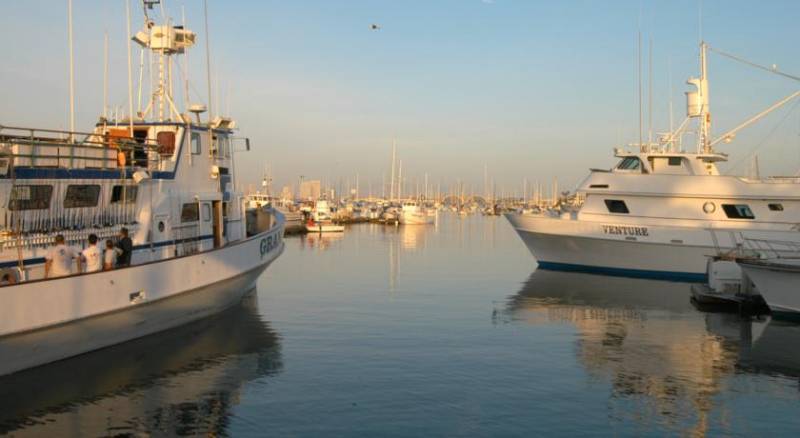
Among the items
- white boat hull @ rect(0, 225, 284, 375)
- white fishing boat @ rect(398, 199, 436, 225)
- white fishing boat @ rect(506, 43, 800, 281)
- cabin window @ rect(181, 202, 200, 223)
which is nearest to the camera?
white boat hull @ rect(0, 225, 284, 375)

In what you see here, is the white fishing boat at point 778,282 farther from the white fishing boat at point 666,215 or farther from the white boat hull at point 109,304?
the white boat hull at point 109,304

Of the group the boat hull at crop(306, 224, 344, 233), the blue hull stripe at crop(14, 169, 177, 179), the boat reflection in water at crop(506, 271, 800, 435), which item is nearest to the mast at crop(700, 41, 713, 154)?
the boat reflection in water at crop(506, 271, 800, 435)

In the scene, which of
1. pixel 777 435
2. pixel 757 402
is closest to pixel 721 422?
pixel 777 435

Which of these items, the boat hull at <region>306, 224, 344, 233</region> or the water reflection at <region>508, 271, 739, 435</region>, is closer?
the water reflection at <region>508, 271, 739, 435</region>

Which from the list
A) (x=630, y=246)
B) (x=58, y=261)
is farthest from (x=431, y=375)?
(x=630, y=246)

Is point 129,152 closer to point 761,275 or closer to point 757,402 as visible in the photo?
point 757,402

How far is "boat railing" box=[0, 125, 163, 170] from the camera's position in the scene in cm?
1394

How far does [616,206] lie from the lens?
32219mm

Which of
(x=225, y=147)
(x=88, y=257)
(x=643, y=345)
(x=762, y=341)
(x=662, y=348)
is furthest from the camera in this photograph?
(x=225, y=147)

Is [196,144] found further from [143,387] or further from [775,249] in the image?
[775,249]

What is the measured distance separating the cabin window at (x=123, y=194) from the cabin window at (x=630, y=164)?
23.4 m

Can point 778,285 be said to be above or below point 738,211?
below

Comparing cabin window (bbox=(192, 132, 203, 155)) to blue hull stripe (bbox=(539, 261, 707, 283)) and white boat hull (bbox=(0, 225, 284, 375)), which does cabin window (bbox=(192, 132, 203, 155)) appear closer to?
white boat hull (bbox=(0, 225, 284, 375))

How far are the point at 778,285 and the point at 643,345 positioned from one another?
6.05 m
